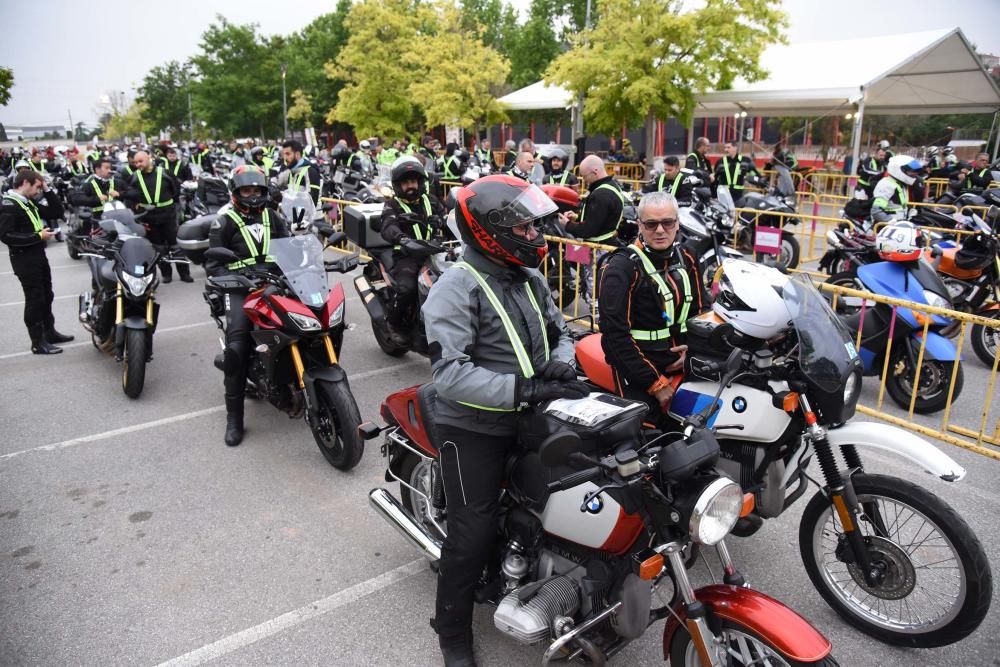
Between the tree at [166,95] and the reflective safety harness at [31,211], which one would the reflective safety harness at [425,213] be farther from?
the tree at [166,95]

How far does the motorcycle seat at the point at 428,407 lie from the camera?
3096 mm

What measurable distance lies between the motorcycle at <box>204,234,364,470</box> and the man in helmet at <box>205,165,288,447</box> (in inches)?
5.1

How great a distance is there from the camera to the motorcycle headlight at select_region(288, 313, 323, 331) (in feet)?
15.5

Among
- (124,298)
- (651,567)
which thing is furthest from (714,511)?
(124,298)

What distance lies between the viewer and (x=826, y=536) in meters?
3.18

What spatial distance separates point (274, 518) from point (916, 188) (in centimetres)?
1247

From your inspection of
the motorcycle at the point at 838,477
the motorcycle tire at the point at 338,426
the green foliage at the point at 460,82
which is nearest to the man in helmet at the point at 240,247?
the motorcycle tire at the point at 338,426

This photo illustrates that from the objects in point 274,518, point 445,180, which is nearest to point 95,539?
point 274,518

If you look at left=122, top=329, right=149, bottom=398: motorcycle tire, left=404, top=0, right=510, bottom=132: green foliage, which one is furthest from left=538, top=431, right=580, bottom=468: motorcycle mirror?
A: left=404, top=0, right=510, bottom=132: green foliage

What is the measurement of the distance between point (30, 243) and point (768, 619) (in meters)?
7.72

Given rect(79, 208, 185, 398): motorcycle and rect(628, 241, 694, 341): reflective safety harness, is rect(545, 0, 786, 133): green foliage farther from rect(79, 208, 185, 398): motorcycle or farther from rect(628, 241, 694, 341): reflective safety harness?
rect(628, 241, 694, 341): reflective safety harness

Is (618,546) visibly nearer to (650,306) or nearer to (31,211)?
(650,306)

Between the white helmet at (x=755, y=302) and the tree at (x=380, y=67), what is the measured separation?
33.7m

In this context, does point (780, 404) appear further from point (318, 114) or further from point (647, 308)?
point (318, 114)
